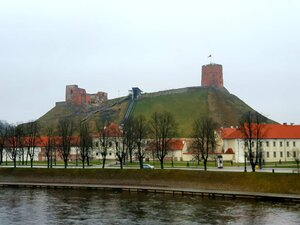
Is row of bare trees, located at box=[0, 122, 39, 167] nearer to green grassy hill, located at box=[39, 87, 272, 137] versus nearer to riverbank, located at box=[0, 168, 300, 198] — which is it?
riverbank, located at box=[0, 168, 300, 198]

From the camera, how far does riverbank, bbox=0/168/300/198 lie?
48.1 meters

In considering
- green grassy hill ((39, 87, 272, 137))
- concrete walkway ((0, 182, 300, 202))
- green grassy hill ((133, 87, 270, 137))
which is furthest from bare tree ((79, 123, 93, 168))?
green grassy hill ((39, 87, 272, 137))

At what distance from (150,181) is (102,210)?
60.8 ft

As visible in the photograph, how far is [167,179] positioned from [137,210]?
17228mm

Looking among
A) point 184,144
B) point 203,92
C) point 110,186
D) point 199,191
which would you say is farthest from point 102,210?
point 203,92

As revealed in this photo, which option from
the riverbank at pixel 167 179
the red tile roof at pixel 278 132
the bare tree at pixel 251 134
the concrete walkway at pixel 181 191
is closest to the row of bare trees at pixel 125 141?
the bare tree at pixel 251 134

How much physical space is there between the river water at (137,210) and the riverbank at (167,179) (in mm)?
4813

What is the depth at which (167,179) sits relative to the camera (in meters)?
56.1

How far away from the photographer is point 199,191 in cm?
4978

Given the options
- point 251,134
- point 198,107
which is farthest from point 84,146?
point 198,107

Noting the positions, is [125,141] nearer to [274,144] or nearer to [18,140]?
[18,140]

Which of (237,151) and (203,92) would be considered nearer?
(237,151)

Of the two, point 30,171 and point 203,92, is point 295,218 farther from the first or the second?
point 203,92

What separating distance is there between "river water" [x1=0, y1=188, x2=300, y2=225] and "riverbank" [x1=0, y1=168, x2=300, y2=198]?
4.81m
